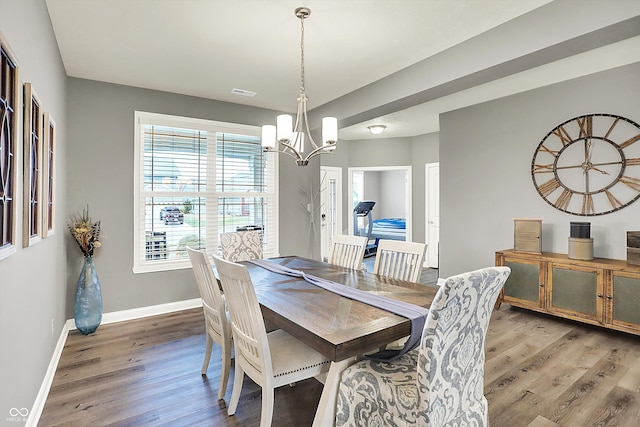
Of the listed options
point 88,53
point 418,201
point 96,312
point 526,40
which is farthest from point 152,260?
point 418,201

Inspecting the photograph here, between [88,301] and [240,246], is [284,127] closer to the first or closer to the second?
[240,246]

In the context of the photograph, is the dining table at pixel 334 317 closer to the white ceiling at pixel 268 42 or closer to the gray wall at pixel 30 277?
the gray wall at pixel 30 277

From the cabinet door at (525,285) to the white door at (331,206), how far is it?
380 centimetres

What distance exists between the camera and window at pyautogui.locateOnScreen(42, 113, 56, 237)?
224 cm

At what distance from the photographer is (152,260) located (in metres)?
4.04

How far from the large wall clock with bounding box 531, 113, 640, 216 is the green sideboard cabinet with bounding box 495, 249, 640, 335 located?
0.63 metres

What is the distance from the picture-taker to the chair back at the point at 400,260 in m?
2.59

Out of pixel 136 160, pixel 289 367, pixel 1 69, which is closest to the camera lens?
pixel 1 69

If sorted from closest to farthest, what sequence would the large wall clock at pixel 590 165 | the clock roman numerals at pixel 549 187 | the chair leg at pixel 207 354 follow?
the chair leg at pixel 207 354 < the large wall clock at pixel 590 165 < the clock roman numerals at pixel 549 187

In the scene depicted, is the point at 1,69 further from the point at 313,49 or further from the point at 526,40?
the point at 526,40

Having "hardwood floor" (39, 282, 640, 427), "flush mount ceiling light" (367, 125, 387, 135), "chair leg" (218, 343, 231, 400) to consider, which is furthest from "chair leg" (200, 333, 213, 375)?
"flush mount ceiling light" (367, 125, 387, 135)

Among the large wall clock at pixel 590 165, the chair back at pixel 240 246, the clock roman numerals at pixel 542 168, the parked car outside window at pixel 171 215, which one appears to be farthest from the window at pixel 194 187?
the large wall clock at pixel 590 165

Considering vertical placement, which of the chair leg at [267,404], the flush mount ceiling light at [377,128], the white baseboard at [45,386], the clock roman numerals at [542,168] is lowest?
the white baseboard at [45,386]

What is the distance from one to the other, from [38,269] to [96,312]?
1.53 meters
